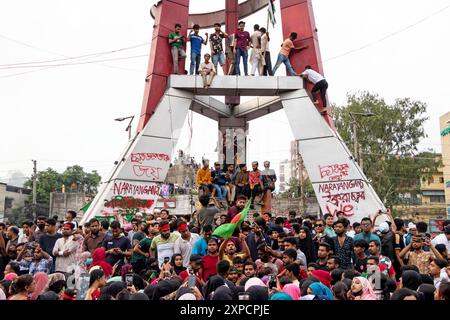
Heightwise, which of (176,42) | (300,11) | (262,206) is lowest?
(262,206)

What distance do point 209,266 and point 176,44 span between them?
10.9m

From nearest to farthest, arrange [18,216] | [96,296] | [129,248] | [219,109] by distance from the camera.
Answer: [96,296], [129,248], [219,109], [18,216]

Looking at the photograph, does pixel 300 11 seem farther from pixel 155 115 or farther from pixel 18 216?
pixel 18 216

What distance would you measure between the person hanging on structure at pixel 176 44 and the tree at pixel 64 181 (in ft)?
152

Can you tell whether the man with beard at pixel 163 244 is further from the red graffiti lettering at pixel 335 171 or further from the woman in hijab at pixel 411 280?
the red graffiti lettering at pixel 335 171

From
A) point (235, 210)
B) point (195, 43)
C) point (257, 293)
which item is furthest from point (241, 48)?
point (257, 293)

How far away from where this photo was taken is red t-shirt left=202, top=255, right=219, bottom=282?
280 inches

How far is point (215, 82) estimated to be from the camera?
15.8 metres

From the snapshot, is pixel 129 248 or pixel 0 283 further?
pixel 129 248

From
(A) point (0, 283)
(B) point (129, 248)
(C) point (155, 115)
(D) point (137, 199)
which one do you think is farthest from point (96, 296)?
(C) point (155, 115)

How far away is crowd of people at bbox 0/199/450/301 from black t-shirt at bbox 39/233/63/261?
0.02m

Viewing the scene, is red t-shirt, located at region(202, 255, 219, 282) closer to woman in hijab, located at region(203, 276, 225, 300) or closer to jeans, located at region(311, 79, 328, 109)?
woman in hijab, located at region(203, 276, 225, 300)

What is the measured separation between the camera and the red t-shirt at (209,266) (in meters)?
7.11

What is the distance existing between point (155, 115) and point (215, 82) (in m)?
2.25
